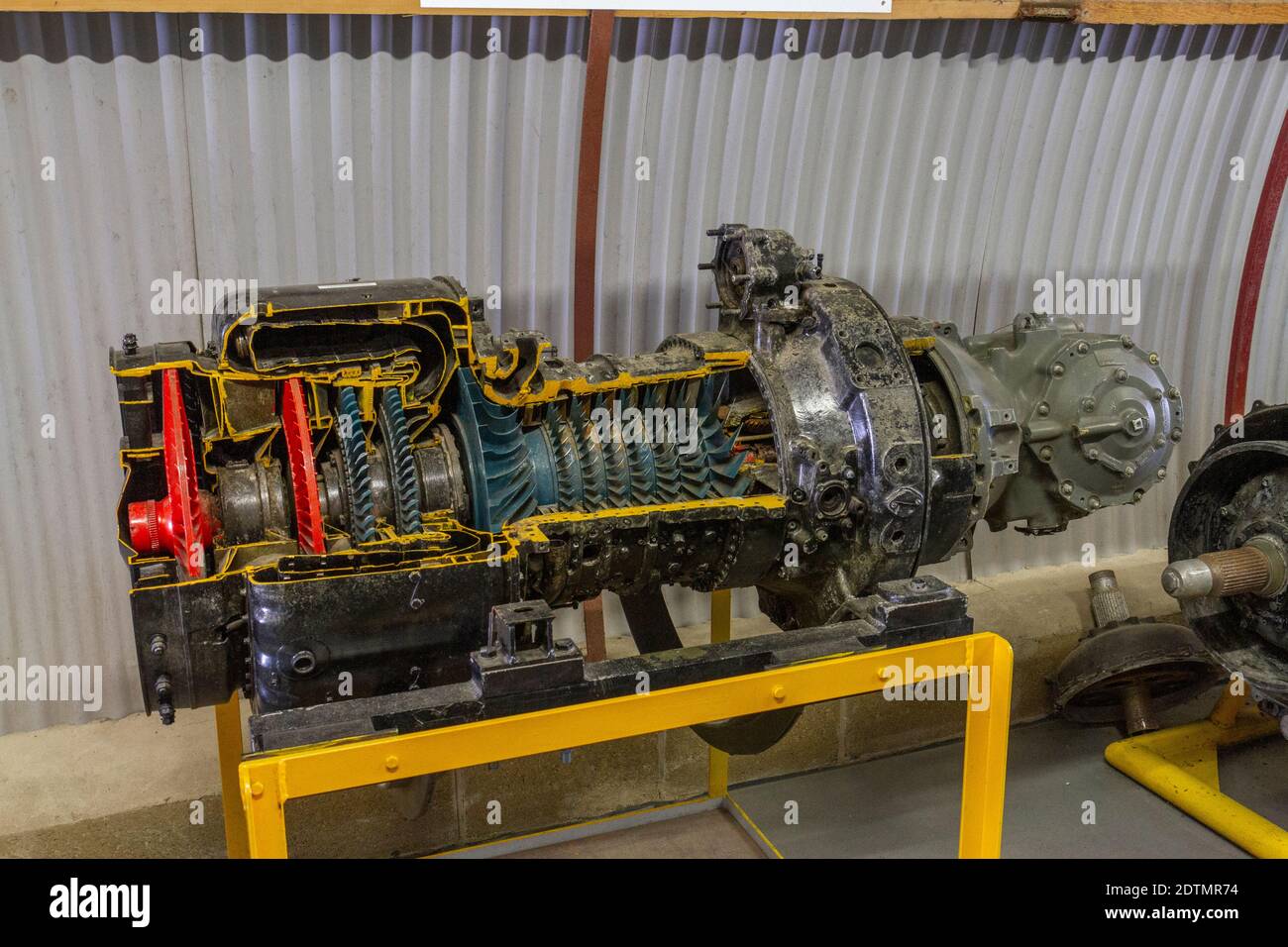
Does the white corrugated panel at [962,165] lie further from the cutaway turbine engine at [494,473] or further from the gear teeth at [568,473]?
the gear teeth at [568,473]

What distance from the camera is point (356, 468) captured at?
2715 mm

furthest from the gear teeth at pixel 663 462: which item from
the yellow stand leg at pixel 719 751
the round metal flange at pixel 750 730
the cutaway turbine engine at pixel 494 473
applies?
the yellow stand leg at pixel 719 751

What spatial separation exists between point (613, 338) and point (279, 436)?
1837 millimetres

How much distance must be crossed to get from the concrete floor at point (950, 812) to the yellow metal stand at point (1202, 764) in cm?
5

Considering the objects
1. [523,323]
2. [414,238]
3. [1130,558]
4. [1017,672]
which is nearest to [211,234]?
[414,238]

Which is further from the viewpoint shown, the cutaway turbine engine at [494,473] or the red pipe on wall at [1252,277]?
the red pipe on wall at [1252,277]

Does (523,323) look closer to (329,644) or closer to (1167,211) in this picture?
(329,644)

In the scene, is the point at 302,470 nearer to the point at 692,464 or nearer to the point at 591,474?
the point at 591,474

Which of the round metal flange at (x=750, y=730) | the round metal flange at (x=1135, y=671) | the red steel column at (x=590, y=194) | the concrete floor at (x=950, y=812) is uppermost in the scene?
the red steel column at (x=590, y=194)

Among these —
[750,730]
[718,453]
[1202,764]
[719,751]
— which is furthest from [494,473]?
[1202,764]

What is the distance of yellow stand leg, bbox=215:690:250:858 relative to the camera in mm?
3285

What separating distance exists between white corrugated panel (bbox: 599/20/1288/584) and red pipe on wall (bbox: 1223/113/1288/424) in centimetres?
5

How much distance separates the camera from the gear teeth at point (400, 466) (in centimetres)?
274

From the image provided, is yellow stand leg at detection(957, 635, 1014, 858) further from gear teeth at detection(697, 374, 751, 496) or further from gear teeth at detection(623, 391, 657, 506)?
gear teeth at detection(623, 391, 657, 506)
